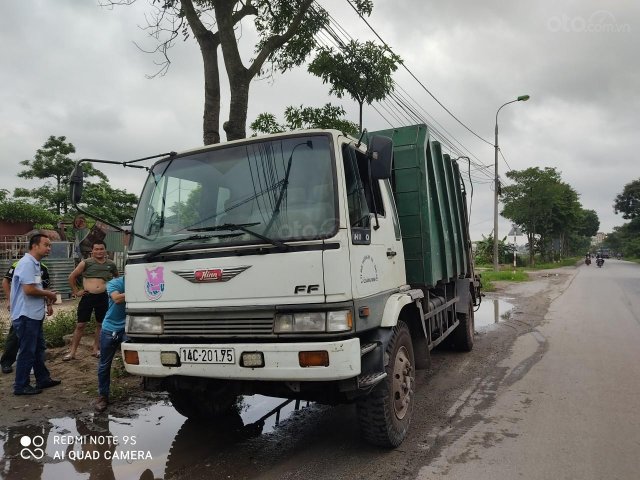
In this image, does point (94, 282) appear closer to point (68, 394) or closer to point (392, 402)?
point (68, 394)

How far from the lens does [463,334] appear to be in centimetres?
692

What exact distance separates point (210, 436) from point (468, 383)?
2.95 meters

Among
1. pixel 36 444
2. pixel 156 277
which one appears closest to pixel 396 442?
pixel 156 277

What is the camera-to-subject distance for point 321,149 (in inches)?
135

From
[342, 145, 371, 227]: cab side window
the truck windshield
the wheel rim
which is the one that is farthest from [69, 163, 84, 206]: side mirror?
the wheel rim

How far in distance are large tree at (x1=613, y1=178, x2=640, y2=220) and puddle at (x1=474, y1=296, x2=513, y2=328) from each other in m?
63.0

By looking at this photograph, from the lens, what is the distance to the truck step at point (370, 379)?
3.12 meters

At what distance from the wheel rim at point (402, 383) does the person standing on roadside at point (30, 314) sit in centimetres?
375

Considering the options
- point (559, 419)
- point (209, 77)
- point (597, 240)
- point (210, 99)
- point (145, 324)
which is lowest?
point (559, 419)

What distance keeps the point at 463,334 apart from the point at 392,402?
372 cm

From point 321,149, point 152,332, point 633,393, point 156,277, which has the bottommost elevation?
point 633,393

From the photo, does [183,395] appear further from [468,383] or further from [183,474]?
[468,383]

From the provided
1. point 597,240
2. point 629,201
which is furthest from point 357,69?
point 597,240

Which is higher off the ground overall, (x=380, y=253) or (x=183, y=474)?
(x=380, y=253)
